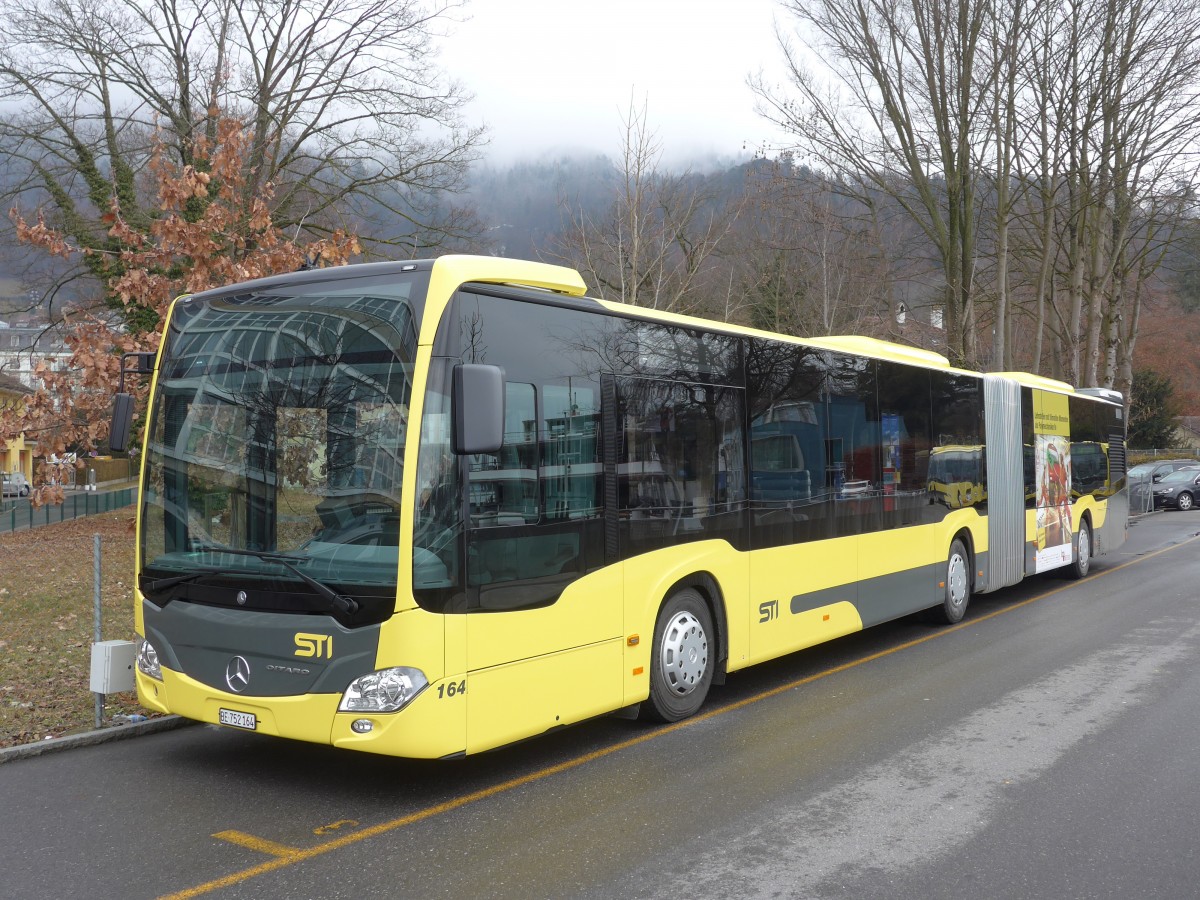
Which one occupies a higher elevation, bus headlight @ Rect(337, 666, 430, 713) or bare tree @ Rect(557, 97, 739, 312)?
bare tree @ Rect(557, 97, 739, 312)

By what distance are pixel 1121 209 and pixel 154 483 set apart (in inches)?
1199

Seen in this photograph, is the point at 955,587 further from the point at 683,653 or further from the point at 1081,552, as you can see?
the point at 683,653

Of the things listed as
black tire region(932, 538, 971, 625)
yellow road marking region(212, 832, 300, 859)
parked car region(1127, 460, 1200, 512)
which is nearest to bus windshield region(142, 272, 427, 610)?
yellow road marking region(212, 832, 300, 859)

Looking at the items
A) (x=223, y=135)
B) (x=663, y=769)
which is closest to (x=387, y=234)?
(x=223, y=135)

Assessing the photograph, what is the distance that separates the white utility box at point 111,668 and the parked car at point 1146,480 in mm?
34860

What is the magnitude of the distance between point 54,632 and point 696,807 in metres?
8.71

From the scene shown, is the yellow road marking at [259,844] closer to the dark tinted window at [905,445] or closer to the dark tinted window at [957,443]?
the dark tinted window at [905,445]

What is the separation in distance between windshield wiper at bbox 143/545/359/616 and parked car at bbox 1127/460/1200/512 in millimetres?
35139

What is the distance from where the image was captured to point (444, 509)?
574 centimetres

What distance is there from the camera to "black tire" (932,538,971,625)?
12531 mm

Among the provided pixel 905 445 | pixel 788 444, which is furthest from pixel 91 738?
pixel 905 445

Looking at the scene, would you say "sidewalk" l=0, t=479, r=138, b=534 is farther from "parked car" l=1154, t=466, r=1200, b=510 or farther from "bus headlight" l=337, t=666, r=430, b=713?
"parked car" l=1154, t=466, r=1200, b=510

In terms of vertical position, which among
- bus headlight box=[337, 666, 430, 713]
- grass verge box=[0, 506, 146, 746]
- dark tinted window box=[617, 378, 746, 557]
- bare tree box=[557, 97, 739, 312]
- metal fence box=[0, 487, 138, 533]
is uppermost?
bare tree box=[557, 97, 739, 312]

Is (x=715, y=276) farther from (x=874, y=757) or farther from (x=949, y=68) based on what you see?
(x=874, y=757)
